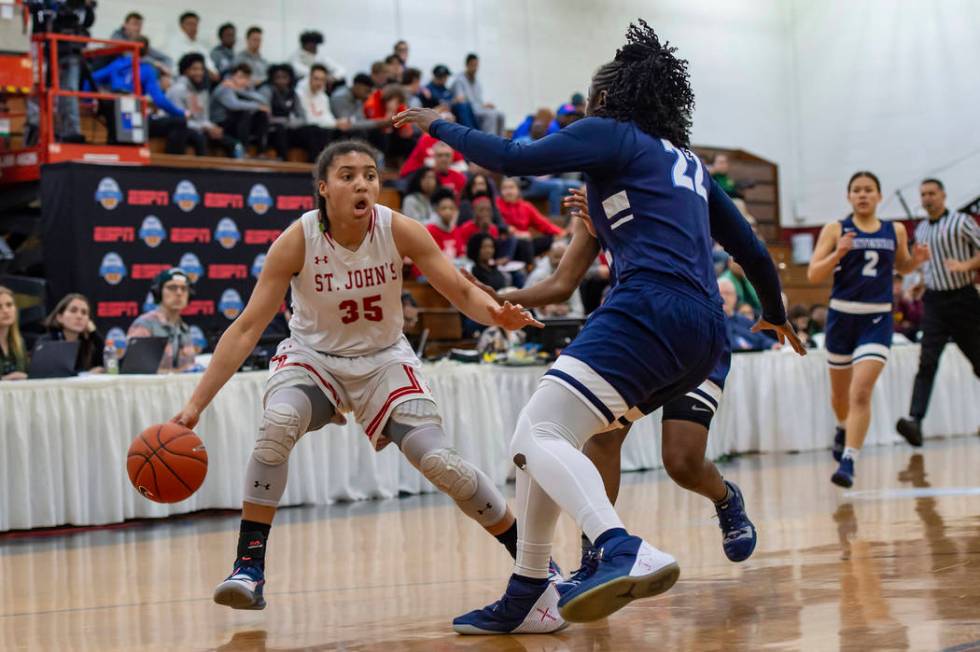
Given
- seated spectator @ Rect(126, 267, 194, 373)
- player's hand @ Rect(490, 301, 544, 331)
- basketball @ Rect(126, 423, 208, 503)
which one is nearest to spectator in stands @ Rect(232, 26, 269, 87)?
seated spectator @ Rect(126, 267, 194, 373)

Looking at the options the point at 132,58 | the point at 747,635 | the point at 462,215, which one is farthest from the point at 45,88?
the point at 747,635

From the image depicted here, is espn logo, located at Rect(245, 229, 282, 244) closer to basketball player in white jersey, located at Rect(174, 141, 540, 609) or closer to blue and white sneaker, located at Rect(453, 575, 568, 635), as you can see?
basketball player in white jersey, located at Rect(174, 141, 540, 609)

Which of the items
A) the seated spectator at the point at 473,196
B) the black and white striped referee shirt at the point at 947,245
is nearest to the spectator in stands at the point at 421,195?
the seated spectator at the point at 473,196

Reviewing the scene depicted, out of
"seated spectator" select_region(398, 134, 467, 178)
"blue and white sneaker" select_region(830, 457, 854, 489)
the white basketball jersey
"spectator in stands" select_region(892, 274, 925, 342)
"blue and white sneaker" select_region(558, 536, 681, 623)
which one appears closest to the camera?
"blue and white sneaker" select_region(558, 536, 681, 623)

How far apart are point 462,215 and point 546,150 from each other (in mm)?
10947

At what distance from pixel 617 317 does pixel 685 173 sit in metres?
0.56

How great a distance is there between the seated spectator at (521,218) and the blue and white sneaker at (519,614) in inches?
442

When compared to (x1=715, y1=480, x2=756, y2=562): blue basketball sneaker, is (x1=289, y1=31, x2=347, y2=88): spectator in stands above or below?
above

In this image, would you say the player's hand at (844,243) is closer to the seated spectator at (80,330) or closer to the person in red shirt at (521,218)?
the seated spectator at (80,330)

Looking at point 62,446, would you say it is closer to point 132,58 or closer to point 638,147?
point 638,147

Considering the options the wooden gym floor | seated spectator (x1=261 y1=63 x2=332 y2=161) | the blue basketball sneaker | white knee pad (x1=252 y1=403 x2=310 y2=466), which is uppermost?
seated spectator (x1=261 y1=63 x2=332 y2=161)

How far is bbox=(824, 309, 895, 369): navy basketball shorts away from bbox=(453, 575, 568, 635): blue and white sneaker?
5046 mm

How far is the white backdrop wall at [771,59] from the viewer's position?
20688 millimetres

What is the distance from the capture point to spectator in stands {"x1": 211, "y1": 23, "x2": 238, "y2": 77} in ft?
55.2
